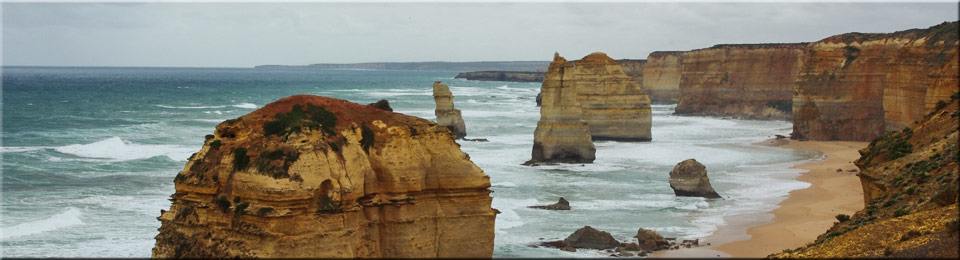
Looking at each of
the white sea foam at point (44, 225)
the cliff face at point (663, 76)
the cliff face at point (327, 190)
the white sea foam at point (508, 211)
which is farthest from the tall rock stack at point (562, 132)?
the cliff face at point (663, 76)

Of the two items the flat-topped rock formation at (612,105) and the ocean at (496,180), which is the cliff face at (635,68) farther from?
the flat-topped rock formation at (612,105)

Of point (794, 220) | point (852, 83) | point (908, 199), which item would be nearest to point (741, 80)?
point (852, 83)

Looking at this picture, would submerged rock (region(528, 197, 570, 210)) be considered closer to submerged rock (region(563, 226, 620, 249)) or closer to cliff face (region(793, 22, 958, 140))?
submerged rock (region(563, 226, 620, 249))

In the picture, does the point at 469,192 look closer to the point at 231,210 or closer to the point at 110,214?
the point at 231,210

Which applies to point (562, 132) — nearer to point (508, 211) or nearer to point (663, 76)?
point (508, 211)

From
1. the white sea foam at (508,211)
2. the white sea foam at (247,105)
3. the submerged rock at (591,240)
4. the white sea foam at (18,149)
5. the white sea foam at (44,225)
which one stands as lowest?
the white sea foam at (247,105)

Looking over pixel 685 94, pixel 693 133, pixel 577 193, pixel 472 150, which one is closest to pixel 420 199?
pixel 577 193

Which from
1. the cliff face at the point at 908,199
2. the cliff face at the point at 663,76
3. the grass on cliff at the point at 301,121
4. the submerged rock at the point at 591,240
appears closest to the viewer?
the cliff face at the point at 908,199

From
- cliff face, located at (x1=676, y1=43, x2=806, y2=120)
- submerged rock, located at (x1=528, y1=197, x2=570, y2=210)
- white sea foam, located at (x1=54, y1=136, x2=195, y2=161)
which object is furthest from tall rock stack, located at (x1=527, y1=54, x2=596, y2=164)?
cliff face, located at (x1=676, y1=43, x2=806, y2=120)
